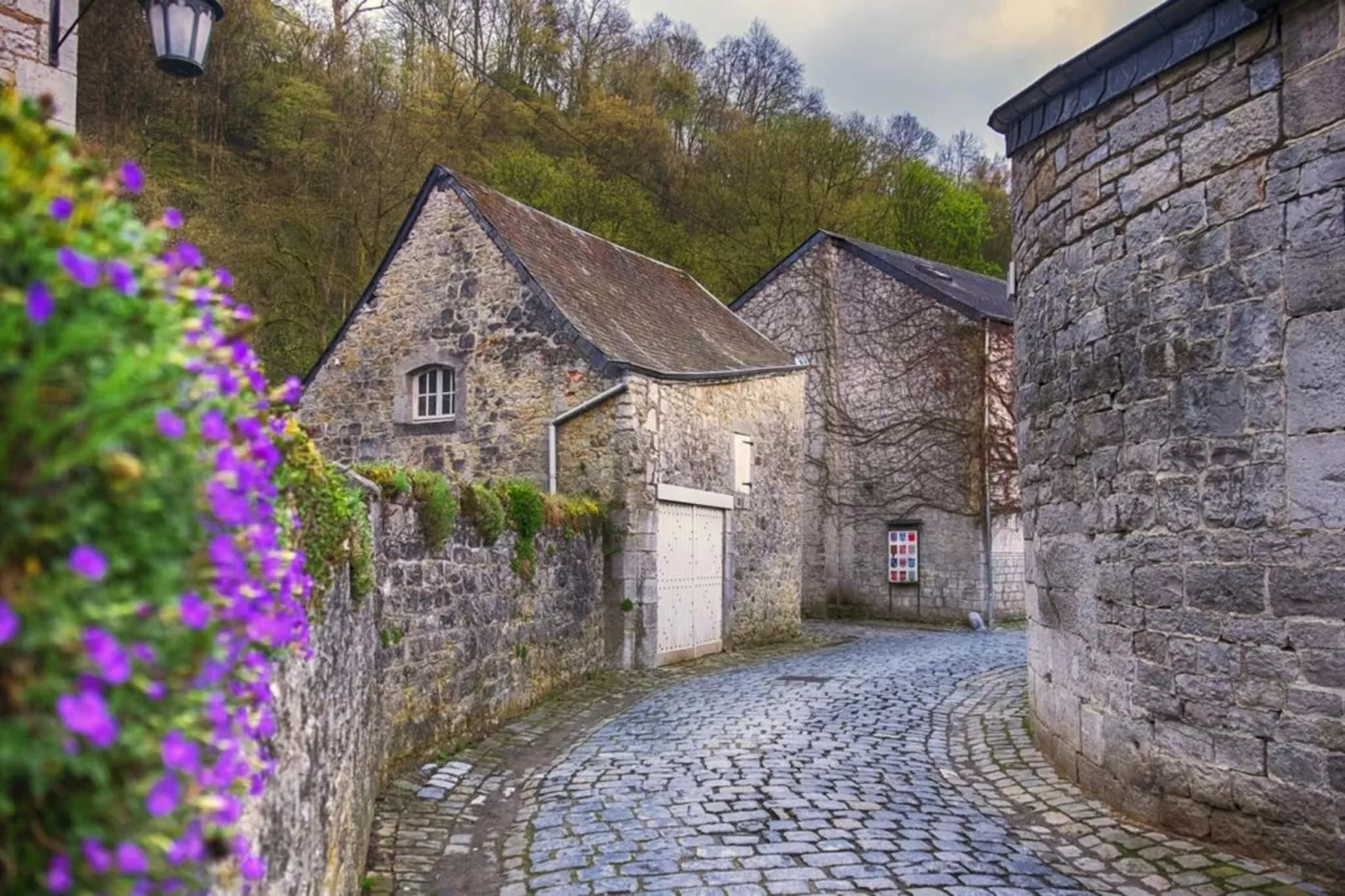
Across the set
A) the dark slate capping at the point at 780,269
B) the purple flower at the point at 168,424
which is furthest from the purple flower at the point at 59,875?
the dark slate capping at the point at 780,269

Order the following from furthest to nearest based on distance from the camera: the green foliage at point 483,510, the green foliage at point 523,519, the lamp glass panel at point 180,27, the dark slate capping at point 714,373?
1. the dark slate capping at point 714,373
2. the green foliage at point 523,519
3. the green foliage at point 483,510
4. the lamp glass panel at point 180,27

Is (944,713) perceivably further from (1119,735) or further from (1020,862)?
(1020,862)

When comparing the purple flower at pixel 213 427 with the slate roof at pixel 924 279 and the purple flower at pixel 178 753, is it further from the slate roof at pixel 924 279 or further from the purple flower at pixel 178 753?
the slate roof at pixel 924 279

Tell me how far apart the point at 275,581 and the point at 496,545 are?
6818 mm

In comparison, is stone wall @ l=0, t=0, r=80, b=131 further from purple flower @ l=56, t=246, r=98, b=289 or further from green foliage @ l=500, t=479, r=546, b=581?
purple flower @ l=56, t=246, r=98, b=289

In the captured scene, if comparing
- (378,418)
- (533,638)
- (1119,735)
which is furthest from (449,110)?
(1119,735)

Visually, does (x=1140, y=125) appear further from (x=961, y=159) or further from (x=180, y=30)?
(x=961, y=159)

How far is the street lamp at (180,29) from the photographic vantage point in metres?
5.29

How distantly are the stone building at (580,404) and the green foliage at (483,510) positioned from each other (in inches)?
128

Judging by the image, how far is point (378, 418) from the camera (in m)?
13.8

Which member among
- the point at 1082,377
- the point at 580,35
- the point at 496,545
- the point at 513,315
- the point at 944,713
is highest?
the point at 580,35

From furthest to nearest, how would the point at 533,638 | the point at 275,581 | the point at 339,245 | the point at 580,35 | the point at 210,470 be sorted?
the point at 580,35
the point at 339,245
the point at 533,638
the point at 275,581
the point at 210,470

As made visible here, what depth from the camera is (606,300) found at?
14.0 metres

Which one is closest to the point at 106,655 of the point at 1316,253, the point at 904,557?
the point at 1316,253
